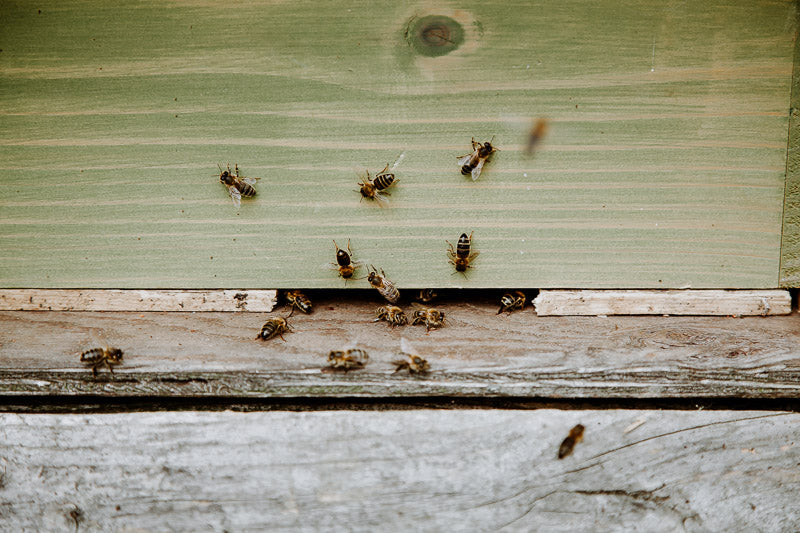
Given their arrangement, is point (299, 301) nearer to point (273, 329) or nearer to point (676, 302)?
point (273, 329)

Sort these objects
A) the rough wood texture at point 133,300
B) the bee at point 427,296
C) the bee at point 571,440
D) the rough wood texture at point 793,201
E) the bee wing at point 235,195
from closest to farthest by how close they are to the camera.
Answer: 1. the bee at point 571,440
2. the rough wood texture at point 793,201
3. the bee wing at point 235,195
4. the rough wood texture at point 133,300
5. the bee at point 427,296

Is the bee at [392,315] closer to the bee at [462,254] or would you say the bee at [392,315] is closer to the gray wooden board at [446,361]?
the gray wooden board at [446,361]

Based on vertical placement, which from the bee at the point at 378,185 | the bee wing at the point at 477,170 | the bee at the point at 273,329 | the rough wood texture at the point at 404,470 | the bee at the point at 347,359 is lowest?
the rough wood texture at the point at 404,470

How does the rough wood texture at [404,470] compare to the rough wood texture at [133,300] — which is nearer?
the rough wood texture at [404,470]

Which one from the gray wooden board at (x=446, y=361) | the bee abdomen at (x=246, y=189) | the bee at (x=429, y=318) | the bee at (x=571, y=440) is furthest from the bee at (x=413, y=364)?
the bee abdomen at (x=246, y=189)

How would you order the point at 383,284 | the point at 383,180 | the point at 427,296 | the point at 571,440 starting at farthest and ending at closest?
the point at 427,296, the point at 383,284, the point at 383,180, the point at 571,440

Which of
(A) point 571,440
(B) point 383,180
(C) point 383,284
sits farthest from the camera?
(C) point 383,284

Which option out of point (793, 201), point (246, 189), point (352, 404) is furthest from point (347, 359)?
point (793, 201)
